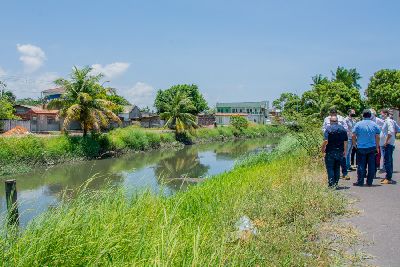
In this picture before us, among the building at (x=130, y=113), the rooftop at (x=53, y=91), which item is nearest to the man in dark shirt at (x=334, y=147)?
the building at (x=130, y=113)

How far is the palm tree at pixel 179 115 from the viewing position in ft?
154

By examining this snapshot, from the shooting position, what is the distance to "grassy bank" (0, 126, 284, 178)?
2406 cm

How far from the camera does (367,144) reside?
30.7ft

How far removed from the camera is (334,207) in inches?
271

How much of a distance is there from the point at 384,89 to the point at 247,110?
199 feet

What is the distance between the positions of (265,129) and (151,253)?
68974mm

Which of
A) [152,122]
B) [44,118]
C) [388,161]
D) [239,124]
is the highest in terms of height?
[44,118]

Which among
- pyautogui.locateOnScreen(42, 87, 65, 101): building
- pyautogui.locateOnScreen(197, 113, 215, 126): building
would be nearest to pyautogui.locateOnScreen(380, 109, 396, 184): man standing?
pyautogui.locateOnScreen(197, 113, 215, 126): building

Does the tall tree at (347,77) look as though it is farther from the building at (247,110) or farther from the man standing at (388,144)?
the man standing at (388,144)

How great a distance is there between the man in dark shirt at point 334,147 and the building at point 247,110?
82.9 metres

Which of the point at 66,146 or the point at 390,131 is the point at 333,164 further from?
the point at 66,146

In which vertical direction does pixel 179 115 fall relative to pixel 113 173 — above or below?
above

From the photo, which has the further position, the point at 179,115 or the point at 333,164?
the point at 179,115

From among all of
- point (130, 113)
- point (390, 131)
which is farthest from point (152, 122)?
point (390, 131)
